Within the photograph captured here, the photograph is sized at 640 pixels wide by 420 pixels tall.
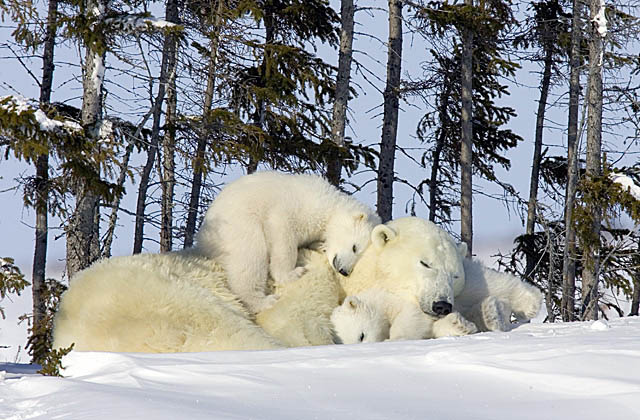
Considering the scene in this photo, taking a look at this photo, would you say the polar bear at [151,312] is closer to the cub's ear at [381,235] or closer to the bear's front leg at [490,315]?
the cub's ear at [381,235]

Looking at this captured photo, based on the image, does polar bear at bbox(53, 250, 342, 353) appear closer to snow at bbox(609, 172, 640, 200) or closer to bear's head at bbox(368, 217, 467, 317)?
bear's head at bbox(368, 217, 467, 317)

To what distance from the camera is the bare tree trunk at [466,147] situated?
1502 centimetres

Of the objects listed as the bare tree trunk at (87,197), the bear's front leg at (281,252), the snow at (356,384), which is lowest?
the snow at (356,384)

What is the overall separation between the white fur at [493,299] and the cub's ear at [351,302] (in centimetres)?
73

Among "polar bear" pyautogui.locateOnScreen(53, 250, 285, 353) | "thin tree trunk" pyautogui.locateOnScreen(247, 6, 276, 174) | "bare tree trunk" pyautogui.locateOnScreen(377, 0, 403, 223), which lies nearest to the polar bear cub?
"polar bear" pyautogui.locateOnScreen(53, 250, 285, 353)

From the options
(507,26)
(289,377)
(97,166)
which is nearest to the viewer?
(289,377)

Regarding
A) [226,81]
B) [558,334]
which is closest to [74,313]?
[558,334]

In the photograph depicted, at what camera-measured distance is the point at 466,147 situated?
1522 cm

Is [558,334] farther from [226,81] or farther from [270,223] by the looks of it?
[226,81]

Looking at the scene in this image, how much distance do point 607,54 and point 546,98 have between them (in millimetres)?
5924

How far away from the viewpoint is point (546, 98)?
18.4 metres

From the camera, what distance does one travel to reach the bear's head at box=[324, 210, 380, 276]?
4.80 m

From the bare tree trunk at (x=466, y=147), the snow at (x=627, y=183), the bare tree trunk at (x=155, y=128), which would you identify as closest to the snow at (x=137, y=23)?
the bare tree trunk at (x=155, y=128)

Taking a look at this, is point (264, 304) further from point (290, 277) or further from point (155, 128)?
point (155, 128)
